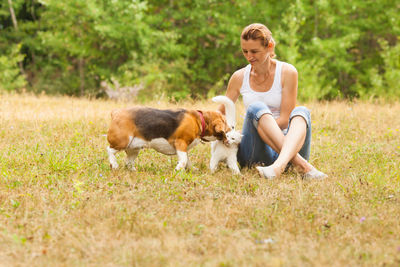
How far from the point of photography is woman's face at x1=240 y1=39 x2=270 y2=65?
462cm

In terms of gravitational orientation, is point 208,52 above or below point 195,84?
above

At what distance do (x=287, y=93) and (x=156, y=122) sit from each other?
149 centimetres

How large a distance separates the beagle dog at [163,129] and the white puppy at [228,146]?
12cm

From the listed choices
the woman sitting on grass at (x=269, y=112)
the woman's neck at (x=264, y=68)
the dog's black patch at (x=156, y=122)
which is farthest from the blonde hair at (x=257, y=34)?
the dog's black patch at (x=156, y=122)

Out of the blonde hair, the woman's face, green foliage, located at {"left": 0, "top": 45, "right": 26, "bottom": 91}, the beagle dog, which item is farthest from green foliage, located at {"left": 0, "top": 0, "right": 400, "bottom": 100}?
the blonde hair

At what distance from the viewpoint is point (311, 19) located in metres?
21.0

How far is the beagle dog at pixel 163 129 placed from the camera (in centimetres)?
464

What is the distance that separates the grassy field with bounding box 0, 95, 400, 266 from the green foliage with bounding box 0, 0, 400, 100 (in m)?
11.0

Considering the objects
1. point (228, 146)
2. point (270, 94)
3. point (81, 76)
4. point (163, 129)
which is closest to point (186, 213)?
point (163, 129)

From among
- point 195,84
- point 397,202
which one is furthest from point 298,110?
point 195,84

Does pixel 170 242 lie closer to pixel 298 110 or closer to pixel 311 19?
pixel 298 110

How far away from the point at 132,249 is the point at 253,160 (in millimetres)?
2511

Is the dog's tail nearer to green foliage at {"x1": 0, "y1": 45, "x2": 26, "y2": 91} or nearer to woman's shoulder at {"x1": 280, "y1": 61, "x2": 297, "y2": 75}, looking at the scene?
woman's shoulder at {"x1": 280, "y1": 61, "x2": 297, "y2": 75}

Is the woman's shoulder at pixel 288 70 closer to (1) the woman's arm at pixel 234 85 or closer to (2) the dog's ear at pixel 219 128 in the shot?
(1) the woman's arm at pixel 234 85
